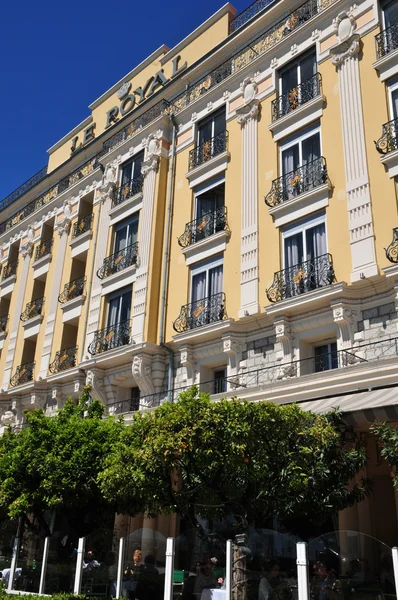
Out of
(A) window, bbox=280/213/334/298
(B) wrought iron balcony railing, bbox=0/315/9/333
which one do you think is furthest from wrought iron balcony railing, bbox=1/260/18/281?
(A) window, bbox=280/213/334/298

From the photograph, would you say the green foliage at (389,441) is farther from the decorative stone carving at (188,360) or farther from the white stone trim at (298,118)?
the white stone trim at (298,118)

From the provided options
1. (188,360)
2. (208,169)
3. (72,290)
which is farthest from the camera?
(72,290)

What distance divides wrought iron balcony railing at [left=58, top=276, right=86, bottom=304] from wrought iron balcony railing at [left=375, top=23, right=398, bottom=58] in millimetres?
13466

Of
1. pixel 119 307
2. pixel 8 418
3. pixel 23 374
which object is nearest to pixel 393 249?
pixel 119 307

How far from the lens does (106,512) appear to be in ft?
49.9

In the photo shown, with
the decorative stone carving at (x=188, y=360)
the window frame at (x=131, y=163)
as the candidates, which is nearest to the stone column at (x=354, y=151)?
the decorative stone carving at (x=188, y=360)

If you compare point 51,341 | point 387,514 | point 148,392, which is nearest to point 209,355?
point 148,392

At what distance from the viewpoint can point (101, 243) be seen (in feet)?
74.9

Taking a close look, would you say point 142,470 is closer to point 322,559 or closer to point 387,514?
point 322,559

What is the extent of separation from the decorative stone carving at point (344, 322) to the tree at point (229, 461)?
3021 mm

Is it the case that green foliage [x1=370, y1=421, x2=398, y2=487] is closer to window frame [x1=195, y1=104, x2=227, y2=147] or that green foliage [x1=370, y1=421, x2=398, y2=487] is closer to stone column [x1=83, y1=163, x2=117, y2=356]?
stone column [x1=83, y1=163, x2=117, y2=356]

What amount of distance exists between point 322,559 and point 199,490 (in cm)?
285

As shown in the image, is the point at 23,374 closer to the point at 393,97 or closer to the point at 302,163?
the point at 302,163

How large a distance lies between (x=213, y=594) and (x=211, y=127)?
16.0m
